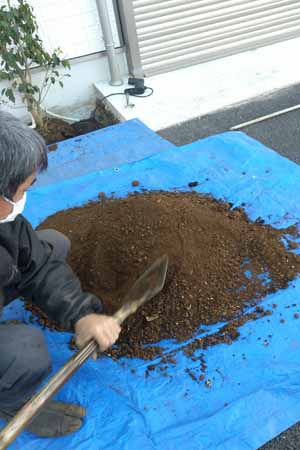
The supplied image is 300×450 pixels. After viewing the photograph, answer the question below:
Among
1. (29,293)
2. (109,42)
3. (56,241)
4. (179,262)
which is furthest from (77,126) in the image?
(29,293)

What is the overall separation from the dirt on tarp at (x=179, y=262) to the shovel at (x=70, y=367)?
0.25 meters

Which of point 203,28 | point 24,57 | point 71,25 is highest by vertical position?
point 71,25

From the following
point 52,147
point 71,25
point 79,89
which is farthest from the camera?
point 79,89

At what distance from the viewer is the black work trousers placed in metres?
1.33

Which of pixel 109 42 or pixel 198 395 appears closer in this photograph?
pixel 198 395

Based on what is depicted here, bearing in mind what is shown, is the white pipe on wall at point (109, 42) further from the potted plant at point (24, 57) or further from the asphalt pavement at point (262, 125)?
the asphalt pavement at point (262, 125)

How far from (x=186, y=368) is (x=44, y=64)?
265 cm

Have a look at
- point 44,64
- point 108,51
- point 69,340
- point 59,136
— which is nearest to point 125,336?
point 69,340

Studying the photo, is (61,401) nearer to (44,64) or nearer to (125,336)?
(125,336)

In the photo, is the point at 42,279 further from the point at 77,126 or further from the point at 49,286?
the point at 77,126

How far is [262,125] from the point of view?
3119mm

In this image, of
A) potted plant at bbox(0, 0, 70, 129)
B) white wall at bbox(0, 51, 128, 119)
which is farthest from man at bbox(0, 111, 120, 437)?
white wall at bbox(0, 51, 128, 119)

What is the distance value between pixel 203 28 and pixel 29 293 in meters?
3.36

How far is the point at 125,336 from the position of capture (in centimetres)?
176
